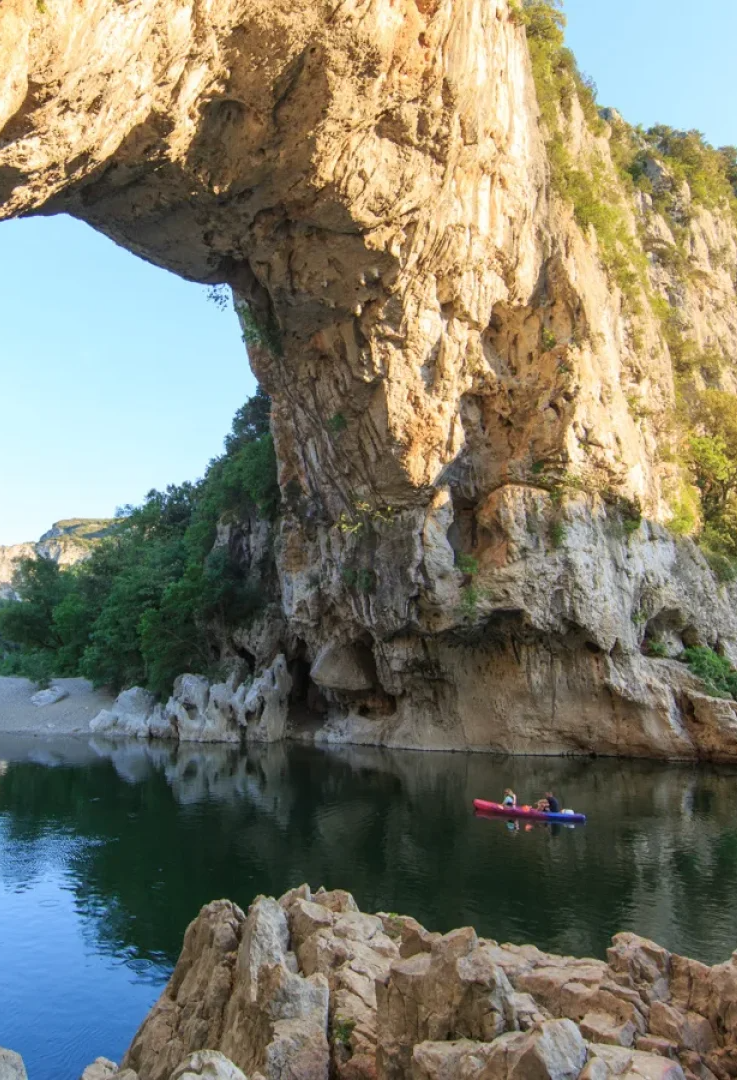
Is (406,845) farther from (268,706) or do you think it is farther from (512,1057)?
(268,706)

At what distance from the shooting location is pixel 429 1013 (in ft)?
20.7

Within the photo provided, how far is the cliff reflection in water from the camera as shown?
41.0 feet

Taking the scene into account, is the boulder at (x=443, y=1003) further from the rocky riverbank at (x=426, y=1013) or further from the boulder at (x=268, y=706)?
the boulder at (x=268, y=706)

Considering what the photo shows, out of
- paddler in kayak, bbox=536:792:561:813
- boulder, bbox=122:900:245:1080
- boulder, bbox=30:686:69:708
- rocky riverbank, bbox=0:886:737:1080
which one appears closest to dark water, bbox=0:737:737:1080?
paddler in kayak, bbox=536:792:561:813

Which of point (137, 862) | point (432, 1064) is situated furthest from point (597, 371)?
point (432, 1064)

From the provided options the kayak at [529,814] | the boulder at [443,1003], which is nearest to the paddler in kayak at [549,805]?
the kayak at [529,814]

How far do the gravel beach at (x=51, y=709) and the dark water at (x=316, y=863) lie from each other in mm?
16184

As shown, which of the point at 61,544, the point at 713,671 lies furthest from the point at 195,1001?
the point at 61,544

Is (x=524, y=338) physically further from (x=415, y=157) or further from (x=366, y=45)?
(x=366, y=45)

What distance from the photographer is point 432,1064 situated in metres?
5.67

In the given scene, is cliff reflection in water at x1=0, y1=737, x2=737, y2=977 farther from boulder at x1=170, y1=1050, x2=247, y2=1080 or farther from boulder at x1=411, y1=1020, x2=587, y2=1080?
boulder at x1=170, y1=1050, x2=247, y2=1080

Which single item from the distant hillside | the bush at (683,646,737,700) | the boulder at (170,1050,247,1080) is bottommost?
the boulder at (170,1050,247,1080)

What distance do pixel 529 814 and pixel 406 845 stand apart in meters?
3.17

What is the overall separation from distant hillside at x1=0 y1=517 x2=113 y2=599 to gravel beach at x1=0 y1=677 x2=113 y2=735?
230 feet
